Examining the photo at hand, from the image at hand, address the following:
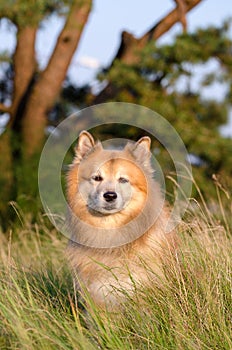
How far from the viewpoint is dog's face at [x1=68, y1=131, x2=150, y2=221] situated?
16.0 ft

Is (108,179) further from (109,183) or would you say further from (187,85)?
(187,85)

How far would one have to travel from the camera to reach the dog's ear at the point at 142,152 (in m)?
4.95

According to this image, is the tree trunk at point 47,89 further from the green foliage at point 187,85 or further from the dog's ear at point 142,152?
the dog's ear at point 142,152

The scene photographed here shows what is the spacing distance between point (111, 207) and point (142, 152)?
470mm

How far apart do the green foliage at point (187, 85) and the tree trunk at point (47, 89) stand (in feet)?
4.23

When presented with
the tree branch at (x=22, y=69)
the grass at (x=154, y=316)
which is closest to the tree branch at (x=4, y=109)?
the tree branch at (x=22, y=69)

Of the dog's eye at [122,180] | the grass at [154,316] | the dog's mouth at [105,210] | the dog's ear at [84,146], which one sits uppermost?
the dog's ear at [84,146]

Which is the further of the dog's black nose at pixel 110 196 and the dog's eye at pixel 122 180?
the dog's eye at pixel 122 180

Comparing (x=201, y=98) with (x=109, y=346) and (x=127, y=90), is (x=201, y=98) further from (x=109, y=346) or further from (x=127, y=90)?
(x=109, y=346)

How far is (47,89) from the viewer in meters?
12.9

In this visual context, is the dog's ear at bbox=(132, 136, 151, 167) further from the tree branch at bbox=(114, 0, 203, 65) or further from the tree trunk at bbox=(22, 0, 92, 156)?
the tree trunk at bbox=(22, 0, 92, 156)

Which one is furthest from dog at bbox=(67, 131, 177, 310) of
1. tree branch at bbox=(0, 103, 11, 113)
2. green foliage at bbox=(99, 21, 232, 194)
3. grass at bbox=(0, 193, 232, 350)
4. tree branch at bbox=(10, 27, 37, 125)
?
tree branch at bbox=(0, 103, 11, 113)

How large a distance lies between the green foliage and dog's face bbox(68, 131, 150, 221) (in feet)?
18.1

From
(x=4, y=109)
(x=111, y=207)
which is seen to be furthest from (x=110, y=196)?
(x=4, y=109)
